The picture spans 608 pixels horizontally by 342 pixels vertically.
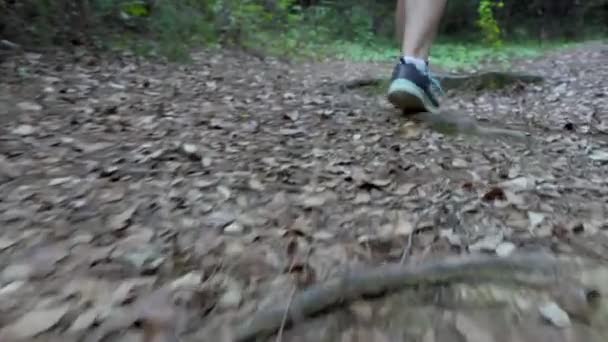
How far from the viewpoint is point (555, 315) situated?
0.96m

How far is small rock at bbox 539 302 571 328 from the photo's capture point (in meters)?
0.94

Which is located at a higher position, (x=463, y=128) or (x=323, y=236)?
(x=323, y=236)

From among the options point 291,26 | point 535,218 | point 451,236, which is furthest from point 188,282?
point 291,26

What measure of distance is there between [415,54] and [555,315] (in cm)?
159

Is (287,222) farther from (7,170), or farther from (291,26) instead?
(291,26)

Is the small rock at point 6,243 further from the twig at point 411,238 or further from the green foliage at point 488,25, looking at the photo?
the green foliage at point 488,25

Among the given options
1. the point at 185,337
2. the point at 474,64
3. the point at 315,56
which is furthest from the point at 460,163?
the point at 474,64

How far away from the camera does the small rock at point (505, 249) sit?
4.00 ft

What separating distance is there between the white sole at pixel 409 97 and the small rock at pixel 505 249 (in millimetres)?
1154

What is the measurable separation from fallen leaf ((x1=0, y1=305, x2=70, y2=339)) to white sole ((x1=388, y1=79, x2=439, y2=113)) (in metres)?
1.69

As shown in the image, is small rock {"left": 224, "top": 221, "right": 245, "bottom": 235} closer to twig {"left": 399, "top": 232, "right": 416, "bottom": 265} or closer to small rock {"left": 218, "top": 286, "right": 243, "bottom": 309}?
small rock {"left": 218, "top": 286, "right": 243, "bottom": 309}

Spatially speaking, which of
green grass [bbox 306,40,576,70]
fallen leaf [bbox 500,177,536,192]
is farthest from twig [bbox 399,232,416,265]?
green grass [bbox 306,40,576,70]

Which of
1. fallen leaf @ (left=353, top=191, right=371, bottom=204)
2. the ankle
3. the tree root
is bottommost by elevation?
the tree root

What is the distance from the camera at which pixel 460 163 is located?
191 cm
